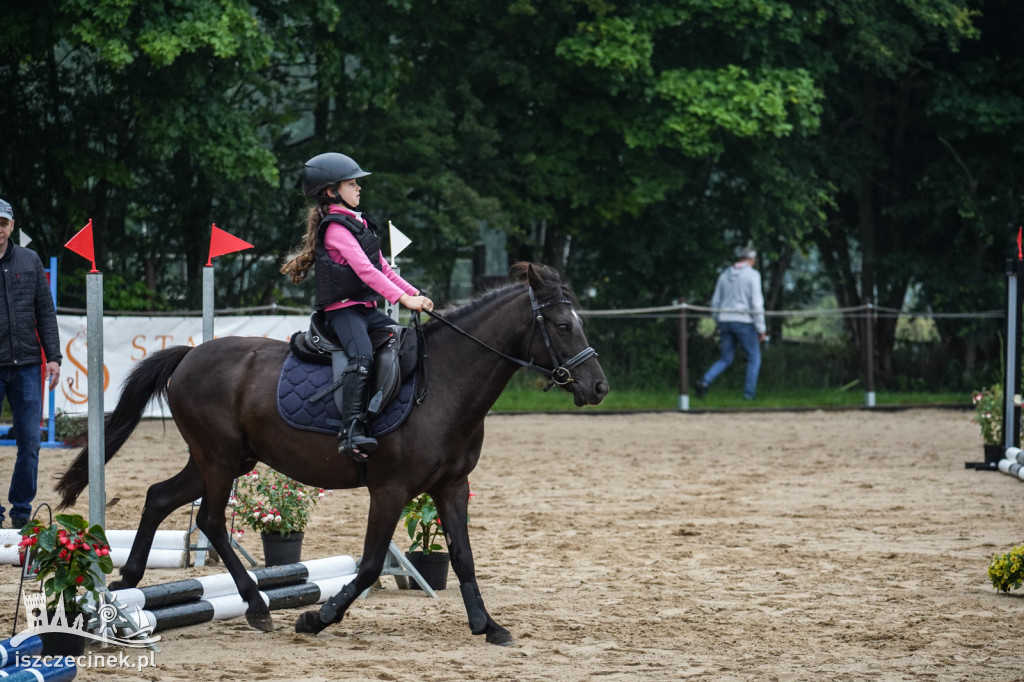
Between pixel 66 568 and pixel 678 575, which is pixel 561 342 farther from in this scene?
pixel 66 568

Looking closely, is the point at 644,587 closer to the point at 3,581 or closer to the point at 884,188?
the point at 3,581

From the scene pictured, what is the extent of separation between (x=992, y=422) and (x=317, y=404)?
8967 millimetres

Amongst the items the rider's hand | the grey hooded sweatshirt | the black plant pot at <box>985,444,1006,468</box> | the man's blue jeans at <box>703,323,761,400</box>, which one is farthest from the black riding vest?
the man's blue jeans at <box>703,323,761,400</box>

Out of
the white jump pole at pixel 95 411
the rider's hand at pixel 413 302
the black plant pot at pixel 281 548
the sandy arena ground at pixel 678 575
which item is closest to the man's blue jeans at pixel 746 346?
the sandy arena ground at pixel 678 575

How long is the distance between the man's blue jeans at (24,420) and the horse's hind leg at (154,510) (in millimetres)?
2153

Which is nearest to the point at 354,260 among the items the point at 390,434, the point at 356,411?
the point at 356,411

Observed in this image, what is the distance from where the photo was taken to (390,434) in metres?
6.08

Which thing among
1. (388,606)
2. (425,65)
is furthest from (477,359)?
(425,65)

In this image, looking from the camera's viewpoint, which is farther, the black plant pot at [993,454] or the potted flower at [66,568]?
the black plant pot at [993,454]

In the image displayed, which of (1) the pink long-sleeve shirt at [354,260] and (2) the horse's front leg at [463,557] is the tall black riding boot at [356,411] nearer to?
(1) the pink long-sleeve shirt at [354,260]

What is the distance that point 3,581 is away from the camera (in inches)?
282

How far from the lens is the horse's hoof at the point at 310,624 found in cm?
601

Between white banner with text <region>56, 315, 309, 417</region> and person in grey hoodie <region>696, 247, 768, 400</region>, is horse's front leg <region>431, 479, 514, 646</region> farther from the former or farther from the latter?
person in grey hoodie <region>696, 247, 768, 400</region>

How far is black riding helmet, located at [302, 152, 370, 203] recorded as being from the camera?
244 inches
